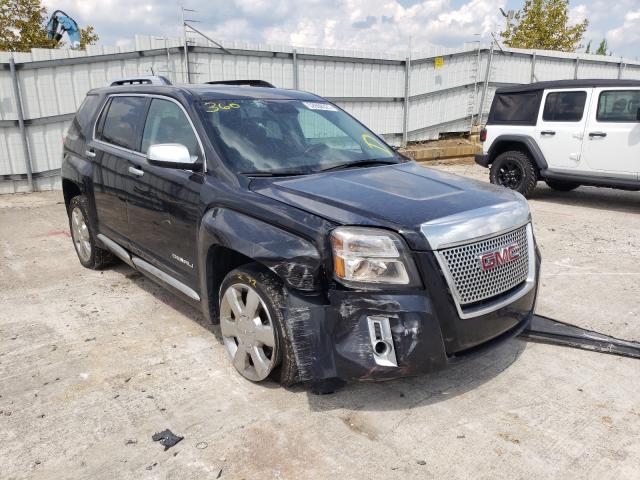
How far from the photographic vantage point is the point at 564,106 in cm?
823

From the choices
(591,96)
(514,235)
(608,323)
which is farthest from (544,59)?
(514,235)

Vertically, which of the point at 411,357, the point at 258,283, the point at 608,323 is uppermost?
the point at 258,283

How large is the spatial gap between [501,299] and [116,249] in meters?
3.25

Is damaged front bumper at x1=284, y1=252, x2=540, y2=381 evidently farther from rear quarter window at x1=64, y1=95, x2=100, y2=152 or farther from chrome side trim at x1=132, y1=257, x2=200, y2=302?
rear quarter window at x1=64, y1=95, x2=100, y2=152

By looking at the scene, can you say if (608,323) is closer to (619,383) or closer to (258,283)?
(619,383)

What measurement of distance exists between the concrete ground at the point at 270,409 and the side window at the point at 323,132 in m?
1.65

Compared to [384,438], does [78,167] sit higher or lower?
higher

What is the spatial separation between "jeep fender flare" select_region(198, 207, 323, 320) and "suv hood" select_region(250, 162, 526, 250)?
19 centimetres

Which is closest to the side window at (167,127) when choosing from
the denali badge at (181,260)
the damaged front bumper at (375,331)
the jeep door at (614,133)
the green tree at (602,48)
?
the denali badge at (181,260)

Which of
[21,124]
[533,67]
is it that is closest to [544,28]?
[533,67]

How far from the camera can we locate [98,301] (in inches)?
177

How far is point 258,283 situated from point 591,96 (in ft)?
23.5

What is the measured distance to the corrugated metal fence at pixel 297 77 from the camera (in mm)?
9227

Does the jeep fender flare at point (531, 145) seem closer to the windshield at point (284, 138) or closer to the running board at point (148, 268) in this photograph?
the windshield at point (284, 138)
